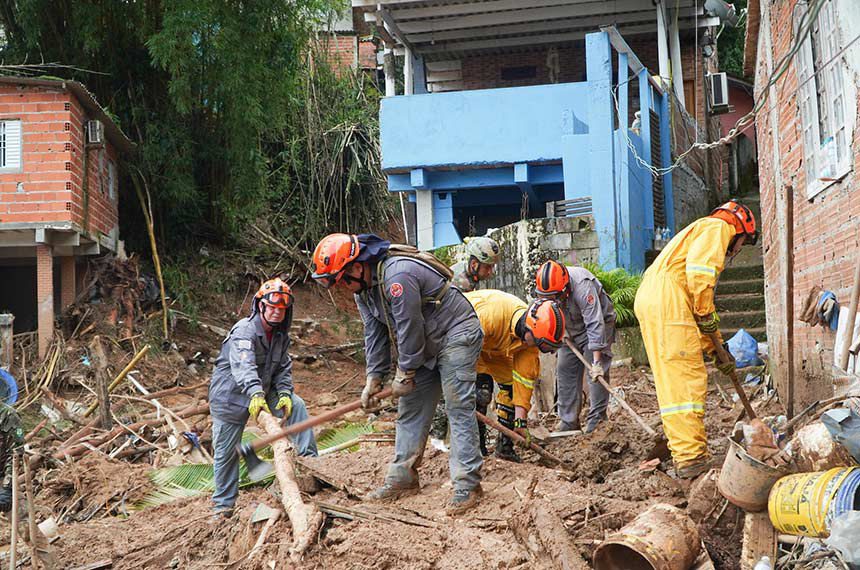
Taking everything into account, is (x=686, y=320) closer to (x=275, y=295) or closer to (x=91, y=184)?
(x=275, y=295)

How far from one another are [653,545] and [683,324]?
212 cm

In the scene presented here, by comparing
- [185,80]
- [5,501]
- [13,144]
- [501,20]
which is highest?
[501,20]

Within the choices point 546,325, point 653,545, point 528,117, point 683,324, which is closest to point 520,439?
point 546,325

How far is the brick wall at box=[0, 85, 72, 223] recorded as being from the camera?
13.3 meters

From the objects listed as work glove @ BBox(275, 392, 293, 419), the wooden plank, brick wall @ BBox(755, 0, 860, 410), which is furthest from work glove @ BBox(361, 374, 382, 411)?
brick wall @ BBox(755, 0, 860, 410)

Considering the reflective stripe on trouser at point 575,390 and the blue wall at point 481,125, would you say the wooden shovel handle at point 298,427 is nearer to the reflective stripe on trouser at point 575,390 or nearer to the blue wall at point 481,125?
the reflective stripe on trouser at point 575,390

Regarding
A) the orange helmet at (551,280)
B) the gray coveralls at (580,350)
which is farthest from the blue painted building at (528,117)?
the orange helmet at (551,280)

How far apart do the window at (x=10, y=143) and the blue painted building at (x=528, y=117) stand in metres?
5.68

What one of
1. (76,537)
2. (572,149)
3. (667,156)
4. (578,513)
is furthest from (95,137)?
(578,513)

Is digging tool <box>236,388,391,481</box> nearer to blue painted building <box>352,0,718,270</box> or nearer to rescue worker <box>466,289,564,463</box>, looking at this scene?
rescue worker <box>466,289,564,463</box>

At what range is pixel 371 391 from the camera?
6.32 meters

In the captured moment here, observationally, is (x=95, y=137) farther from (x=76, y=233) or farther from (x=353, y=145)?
(x=353, y=145)

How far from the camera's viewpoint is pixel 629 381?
11.5 metres

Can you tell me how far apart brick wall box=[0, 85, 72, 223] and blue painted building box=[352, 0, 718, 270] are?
513 centimetres
